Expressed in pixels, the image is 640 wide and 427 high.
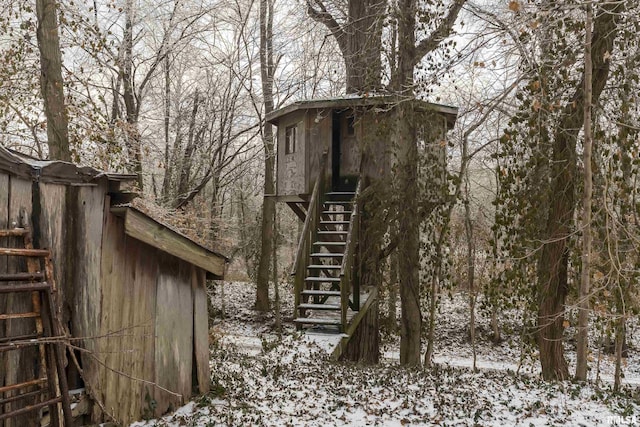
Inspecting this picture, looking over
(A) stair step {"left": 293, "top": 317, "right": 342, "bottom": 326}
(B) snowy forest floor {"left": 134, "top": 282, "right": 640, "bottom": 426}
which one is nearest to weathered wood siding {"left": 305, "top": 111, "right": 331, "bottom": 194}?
(A) stair step {"left": 293, "top": 317, "right": 342, "bottom": 326}

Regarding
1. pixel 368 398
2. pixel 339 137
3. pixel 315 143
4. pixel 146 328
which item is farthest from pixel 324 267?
pixel 146 328

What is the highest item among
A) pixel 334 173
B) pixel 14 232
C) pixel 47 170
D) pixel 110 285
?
pixel 334 173

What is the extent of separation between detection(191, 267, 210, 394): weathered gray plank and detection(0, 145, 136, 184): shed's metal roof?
6.76 feet

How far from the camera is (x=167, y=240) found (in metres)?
6.09

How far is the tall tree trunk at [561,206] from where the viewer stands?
8609 mm

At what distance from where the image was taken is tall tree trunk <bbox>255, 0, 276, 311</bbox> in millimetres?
21609

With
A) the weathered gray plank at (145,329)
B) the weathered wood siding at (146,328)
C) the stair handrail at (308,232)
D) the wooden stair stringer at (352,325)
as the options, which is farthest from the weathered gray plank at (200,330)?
the stair handrail at (308,232)

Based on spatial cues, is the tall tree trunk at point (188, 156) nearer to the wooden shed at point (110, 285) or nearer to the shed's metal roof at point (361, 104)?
the shed's metal roof at point (361, 104)

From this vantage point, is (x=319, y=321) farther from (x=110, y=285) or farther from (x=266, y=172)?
(x=266, y=172)

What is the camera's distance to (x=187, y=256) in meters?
6.44

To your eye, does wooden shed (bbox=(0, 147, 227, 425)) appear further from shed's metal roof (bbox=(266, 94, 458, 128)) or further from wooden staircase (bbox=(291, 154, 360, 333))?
shed's metal roof (bbox=(266, 94, 458, 128))

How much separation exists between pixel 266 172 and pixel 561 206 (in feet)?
46.3

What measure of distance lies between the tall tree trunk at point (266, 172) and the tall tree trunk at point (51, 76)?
40.2 ft

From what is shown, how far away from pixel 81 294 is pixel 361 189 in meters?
8.44
